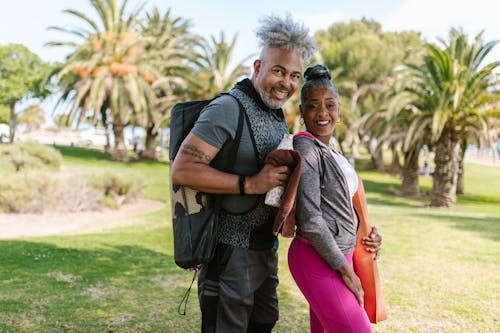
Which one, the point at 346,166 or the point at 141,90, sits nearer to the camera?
the point at 346,166

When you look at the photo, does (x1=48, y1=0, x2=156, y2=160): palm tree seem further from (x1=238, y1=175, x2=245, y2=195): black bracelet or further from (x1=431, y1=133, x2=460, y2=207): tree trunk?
(x1=238, y1=175, x2=245, y2=195): black bracelet

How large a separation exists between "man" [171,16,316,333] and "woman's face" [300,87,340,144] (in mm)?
138

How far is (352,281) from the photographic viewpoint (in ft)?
8.67

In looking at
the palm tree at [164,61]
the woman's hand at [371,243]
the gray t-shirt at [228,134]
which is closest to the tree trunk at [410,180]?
the palm tree at [164,61]

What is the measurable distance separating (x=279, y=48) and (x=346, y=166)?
0.75 meters

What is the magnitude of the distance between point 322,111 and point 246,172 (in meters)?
0.55

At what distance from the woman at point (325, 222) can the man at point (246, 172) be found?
0.17 m

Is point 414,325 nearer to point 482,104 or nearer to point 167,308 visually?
point 167,308

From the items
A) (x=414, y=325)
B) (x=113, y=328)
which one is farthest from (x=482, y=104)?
(x=113, y=328)

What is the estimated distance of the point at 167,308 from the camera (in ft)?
17.6

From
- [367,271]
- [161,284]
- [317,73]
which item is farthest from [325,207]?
[161,284]

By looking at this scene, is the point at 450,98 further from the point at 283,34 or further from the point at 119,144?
the point at 119,144

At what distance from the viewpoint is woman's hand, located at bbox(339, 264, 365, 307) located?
2613 mm

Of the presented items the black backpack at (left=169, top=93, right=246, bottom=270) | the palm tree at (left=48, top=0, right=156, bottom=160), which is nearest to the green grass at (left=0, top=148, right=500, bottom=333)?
the black backpack at (left=169, top=93, right=246, bottom=270)
